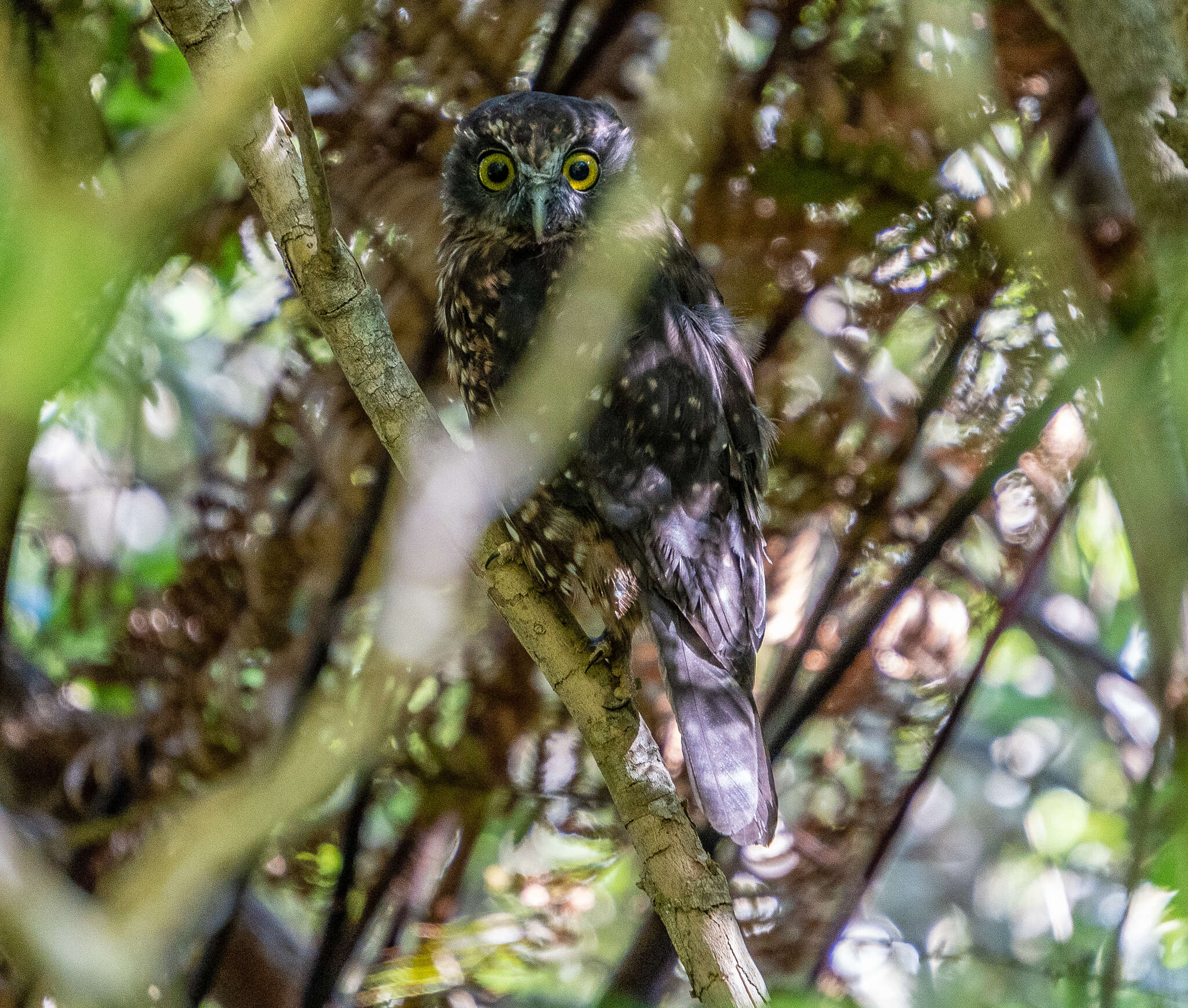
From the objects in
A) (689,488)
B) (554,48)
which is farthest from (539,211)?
(689,488)

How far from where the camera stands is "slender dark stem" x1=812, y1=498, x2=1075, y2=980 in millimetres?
2176

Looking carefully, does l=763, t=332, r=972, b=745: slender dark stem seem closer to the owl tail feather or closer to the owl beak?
the owl tail feather

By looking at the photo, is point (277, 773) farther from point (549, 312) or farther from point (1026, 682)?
point (1026, 682)

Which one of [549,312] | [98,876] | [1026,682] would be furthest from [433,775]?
[1026,682]

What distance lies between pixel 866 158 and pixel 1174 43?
0.53 meters

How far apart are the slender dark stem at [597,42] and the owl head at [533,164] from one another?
0.52 ft

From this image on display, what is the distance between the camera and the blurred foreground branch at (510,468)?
3.87ft

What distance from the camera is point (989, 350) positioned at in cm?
205

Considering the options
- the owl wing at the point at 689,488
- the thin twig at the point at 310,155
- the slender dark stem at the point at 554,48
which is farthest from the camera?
the slender dark stem at the point at 554,48

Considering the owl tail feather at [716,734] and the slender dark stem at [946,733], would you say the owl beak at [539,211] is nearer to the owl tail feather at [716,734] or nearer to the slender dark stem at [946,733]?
the owl tail feather at [716,734]

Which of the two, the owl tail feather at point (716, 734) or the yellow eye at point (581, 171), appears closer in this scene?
the owl tail feather at point (716, 734)

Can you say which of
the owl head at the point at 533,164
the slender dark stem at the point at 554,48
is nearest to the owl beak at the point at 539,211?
the owl head at the point at 533,164

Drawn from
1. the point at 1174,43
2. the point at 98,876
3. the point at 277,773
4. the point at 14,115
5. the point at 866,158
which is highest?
the point at 14,115

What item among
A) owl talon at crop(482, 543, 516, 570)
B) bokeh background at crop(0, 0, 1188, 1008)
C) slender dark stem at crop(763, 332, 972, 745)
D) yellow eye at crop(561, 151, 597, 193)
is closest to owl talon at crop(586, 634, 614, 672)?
owl talon at crop(482, 543, 516, 570)
